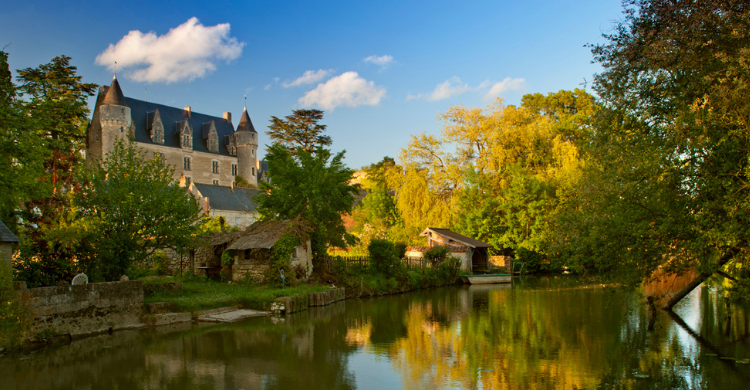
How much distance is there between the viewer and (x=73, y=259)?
1602cm

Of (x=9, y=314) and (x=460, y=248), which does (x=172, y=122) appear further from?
(x=9, y=314)

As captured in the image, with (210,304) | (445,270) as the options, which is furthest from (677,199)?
(445,270)

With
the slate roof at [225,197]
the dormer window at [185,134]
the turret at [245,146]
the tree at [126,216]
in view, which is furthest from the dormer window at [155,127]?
the tree at [126,216]

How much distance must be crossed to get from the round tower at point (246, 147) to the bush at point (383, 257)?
44491 millimetres

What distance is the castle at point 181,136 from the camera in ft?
184

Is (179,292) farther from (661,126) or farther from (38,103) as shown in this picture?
(661,126)

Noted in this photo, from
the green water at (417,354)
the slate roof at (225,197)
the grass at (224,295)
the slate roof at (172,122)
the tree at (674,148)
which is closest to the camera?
the green water at (417,354)

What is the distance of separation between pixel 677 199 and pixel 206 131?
208 feet

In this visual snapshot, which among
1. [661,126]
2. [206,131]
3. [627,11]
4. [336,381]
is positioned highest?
[206,131]

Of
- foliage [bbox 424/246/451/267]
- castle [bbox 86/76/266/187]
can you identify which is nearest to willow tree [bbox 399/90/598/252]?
foliage [bbox 424/246/451/267]

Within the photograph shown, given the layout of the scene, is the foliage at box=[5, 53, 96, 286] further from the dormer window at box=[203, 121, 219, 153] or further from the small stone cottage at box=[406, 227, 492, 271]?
the dormer window at box=[203, 121, 219, 153]

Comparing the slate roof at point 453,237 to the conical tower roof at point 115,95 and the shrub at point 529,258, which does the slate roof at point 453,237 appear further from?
the conical tower roof at point 115,95

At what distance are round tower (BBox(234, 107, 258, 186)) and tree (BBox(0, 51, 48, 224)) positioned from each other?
5468 centimetres

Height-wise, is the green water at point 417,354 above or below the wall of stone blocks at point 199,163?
below
